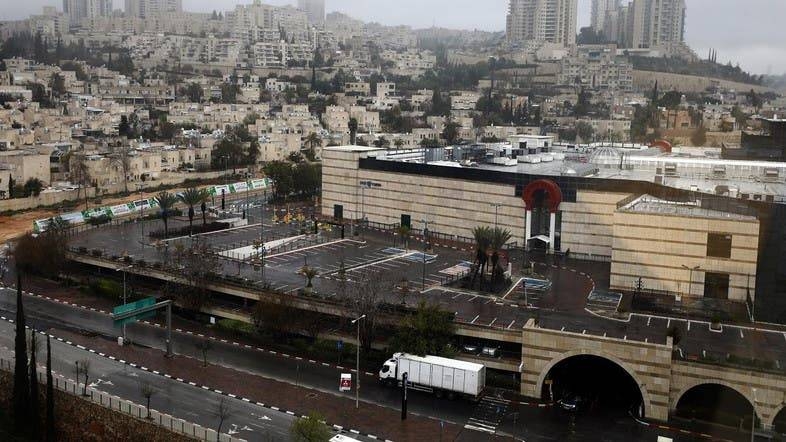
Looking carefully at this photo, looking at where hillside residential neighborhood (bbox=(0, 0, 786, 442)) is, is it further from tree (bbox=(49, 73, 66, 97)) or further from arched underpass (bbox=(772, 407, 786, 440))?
tree (bbox=(49, 73, 66, 97))

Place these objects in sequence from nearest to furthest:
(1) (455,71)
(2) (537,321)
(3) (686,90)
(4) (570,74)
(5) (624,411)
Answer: (5) (624,411) < (2) (537,321) < (3) (686,90) < (4) (570,74) < (1) (455,71)

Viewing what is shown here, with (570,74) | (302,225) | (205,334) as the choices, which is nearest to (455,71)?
(570,74)

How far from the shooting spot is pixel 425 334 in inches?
434

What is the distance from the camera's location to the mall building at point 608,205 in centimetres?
1276

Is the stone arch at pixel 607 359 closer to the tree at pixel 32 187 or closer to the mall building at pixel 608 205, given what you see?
the mall building at pixel 608 205

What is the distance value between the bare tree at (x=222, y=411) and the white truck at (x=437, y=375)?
6.69 feet

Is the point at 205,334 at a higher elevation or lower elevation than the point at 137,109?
lower

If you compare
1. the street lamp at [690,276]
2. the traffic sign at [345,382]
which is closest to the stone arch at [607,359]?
the traffic sign at [345,382]

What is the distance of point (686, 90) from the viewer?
33594mm

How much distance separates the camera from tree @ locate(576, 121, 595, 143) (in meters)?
35.2

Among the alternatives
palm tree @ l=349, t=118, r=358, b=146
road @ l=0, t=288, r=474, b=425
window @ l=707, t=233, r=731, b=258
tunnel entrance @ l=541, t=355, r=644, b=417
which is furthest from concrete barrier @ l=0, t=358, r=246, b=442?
palm tree @ l=349, t=118, r=358, b=146

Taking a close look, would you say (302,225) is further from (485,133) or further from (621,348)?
(485,133)

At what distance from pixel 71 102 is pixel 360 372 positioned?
3046cm

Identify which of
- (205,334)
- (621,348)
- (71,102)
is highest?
(71,102)
